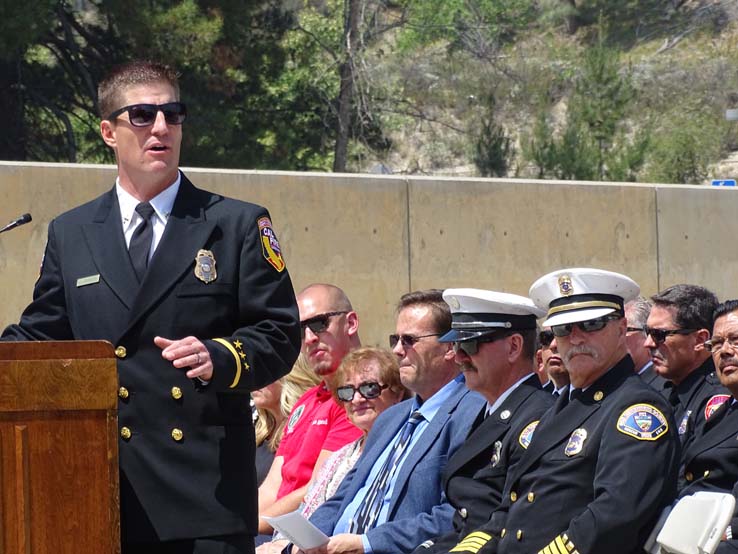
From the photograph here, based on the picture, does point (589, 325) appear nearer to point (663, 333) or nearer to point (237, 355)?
point (237, 355)

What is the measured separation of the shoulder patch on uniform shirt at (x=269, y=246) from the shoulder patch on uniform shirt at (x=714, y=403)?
250 centimetres

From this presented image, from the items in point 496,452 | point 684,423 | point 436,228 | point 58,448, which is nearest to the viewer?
point 58,448

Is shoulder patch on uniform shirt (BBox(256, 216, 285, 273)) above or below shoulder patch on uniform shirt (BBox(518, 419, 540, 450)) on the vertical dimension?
above

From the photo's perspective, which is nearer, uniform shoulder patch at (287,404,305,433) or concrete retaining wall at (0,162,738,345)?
uniform shoulder patch at (287,404,305,433)

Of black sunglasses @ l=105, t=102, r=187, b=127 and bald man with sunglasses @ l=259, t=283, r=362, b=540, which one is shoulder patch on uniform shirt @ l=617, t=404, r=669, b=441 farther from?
bald man with sunglasses @ l=259, t=283, r=362, b=540

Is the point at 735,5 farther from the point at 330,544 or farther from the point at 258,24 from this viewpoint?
the point at 330,544

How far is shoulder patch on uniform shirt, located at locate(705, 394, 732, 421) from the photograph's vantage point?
5106 mm

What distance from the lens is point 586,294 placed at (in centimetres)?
430

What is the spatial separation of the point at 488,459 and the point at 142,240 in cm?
181

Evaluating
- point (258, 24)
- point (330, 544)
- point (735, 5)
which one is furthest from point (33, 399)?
point (735, 5)

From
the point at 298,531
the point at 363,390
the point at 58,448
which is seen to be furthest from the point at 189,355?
the point at 363,390

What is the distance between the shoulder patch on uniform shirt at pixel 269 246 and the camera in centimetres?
316

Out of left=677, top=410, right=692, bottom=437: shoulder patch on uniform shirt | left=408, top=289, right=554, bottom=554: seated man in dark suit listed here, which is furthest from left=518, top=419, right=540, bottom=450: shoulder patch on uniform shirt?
left=677, top=410, right=692, bottom=437: shoulder patch on uniform shirt

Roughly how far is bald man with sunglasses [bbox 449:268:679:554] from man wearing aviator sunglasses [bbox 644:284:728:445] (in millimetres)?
1518
